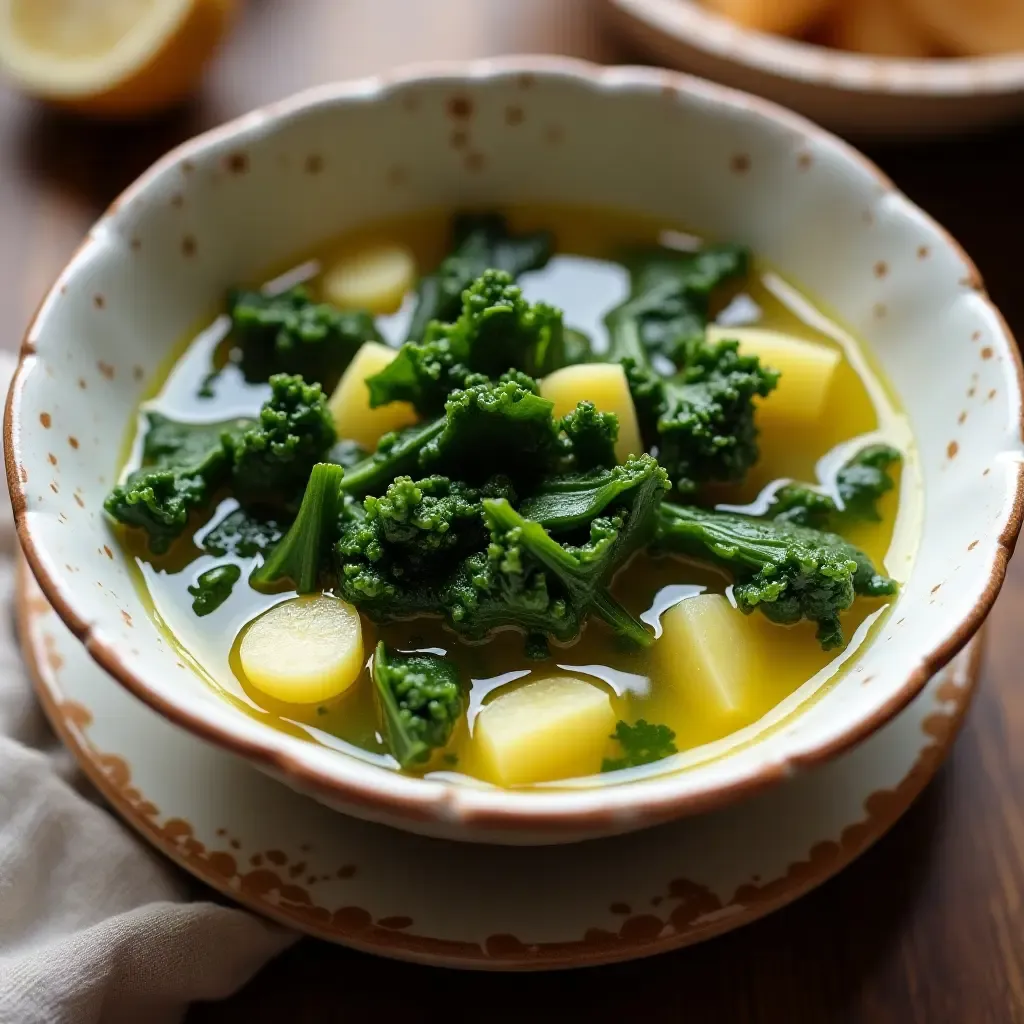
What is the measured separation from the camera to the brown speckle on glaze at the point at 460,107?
3143 mm

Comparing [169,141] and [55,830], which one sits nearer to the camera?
[55,830]

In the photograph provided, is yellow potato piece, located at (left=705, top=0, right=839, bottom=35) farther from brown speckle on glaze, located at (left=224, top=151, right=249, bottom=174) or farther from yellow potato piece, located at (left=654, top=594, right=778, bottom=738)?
yellow potato piece, located at (left=654, top=594, right=778, bottom=738)

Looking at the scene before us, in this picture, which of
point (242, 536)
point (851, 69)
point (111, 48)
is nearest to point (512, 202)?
point (851, 69)

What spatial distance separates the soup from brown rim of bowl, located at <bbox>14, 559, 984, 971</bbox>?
0.88 ft

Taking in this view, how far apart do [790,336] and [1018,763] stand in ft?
3.85

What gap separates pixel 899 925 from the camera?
8.36 feet

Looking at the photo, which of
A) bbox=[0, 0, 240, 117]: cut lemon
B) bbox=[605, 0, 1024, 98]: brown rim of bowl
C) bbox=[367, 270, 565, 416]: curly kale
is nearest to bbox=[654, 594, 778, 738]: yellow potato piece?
bbox=[367, 270, 565, 416]: curly kale

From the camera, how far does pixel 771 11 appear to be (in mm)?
3812

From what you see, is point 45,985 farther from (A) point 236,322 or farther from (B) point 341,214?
(B) point 341,214

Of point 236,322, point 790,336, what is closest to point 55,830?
point 236,322

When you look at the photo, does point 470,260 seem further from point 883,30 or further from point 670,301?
point 883,30

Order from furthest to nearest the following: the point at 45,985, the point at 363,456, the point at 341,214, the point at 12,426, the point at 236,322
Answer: the point at 341,214
the point at 236,322
the point at 363,456
the point at 12,426
the point at 45,985

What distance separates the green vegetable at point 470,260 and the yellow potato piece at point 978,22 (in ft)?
5.17

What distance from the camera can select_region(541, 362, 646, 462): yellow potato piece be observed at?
2637mm
